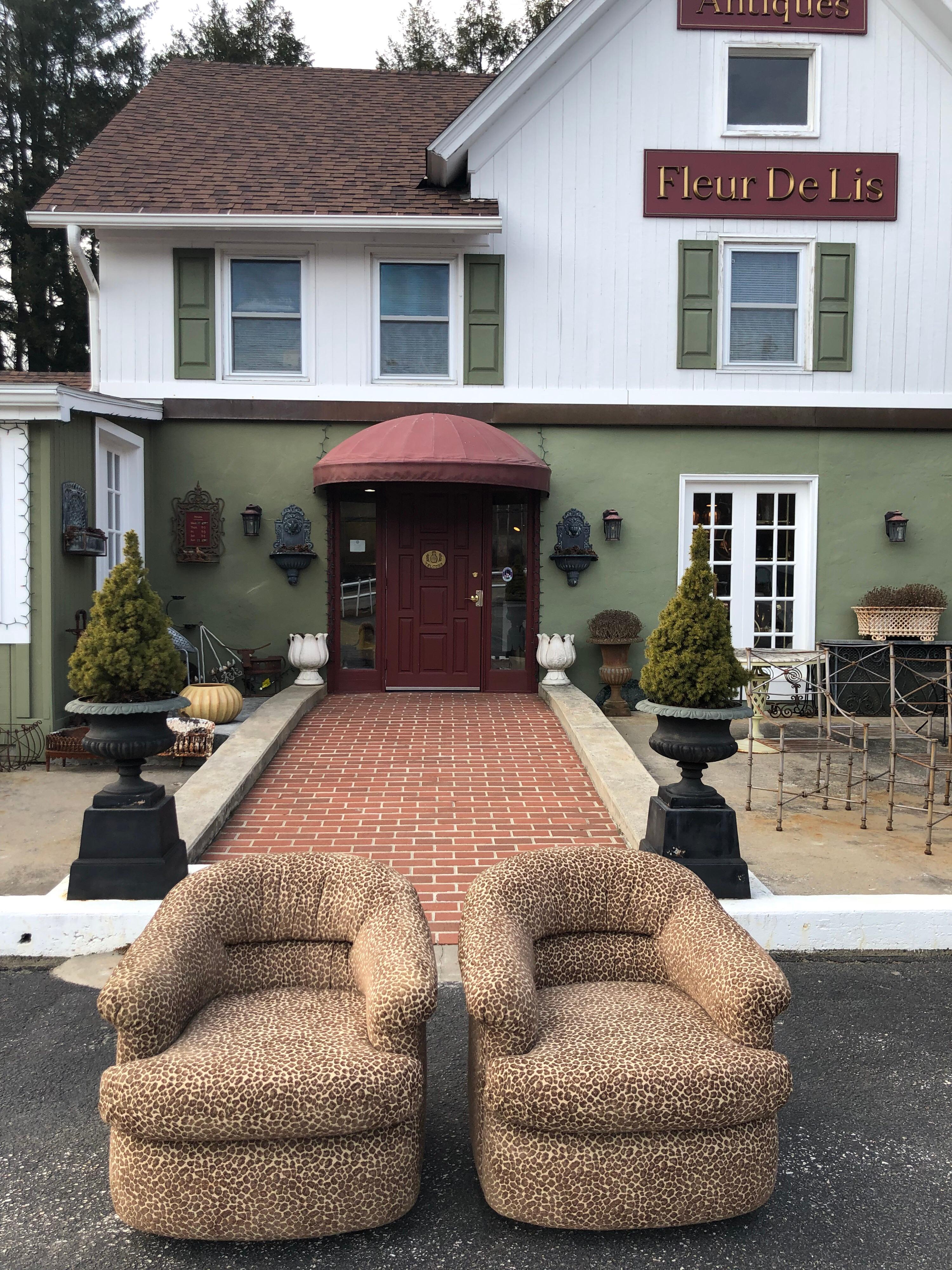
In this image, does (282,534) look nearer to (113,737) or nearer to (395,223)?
(395,223)

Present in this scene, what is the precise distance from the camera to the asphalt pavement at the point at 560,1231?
2617 millimetres

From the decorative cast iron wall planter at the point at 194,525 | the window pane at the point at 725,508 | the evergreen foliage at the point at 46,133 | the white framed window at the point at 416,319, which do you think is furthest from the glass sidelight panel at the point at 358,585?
the evergreen foliage at the point at 46,133

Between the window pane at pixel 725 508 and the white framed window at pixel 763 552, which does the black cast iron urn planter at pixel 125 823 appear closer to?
the white framed window at pixel 763 552

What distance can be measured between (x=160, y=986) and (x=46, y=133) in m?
23.8

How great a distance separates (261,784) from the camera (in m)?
6.84

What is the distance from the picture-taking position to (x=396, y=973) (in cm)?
282

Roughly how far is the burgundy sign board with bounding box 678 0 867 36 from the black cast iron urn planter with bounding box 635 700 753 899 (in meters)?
8.66

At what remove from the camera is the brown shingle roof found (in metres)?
9.79

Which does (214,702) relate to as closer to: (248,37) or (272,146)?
(272,146)

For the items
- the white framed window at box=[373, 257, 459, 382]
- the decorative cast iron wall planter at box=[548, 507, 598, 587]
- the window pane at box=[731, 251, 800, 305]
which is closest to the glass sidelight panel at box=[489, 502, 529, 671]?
the decorative cast iron wall planter at box=[548, 507, 598, 587]

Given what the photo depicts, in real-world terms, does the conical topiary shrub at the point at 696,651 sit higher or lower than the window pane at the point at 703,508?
lower

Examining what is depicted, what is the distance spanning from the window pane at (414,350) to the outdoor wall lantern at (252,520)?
80.0 inches

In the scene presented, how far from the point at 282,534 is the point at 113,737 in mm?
5618

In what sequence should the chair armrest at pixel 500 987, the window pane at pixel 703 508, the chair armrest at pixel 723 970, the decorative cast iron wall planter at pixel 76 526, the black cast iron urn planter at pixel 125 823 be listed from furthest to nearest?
the window pane at pixel 703 508
the decorative cast iron wall planter at pixel 76 526
the black cast iron urn planter at pixel 125 823
the chair armrest at pixel 723 970
the chair armrest at pixel 500 987
